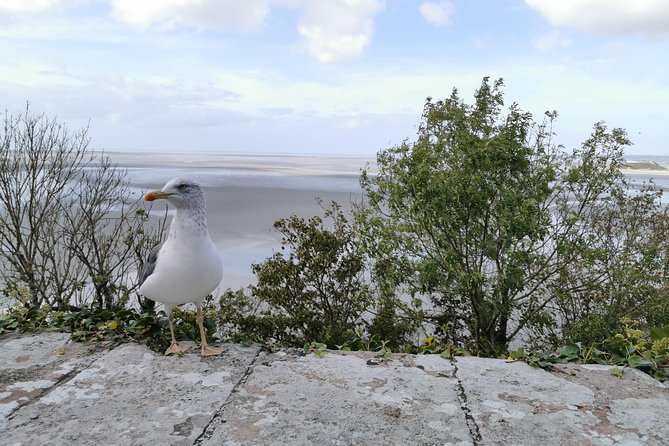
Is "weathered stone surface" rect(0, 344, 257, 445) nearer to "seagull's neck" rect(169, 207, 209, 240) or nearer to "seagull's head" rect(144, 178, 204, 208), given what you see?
"seagull's neck" rect(169, 207, 209, 240)

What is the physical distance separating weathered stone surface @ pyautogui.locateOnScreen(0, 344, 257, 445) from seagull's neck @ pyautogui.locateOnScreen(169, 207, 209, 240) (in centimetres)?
76

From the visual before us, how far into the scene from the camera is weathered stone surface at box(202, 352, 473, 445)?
86.8 inches

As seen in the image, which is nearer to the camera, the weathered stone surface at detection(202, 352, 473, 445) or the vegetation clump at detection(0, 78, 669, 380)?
the weathered stone surface at detection(202, 352, 473, 445)

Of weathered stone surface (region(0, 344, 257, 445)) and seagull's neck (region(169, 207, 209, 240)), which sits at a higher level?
seagull's neck (region(169, 207, 209, 240))

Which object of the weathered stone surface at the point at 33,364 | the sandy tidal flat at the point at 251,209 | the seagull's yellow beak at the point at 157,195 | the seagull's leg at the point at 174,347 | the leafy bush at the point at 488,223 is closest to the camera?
the weathered stone surface at the point at 33,364

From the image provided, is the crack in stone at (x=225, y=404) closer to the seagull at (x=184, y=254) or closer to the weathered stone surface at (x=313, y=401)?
the weathered stone surface at (x=313, y=401)

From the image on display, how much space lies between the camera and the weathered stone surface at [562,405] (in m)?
2.21

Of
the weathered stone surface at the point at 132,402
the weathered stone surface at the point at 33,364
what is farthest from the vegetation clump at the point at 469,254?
the weathered stone surface at the point at 132,402

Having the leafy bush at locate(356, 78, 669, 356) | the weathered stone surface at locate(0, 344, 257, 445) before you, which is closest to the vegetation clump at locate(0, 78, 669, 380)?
the leafy bush at locate(356, 78, 669, 356)

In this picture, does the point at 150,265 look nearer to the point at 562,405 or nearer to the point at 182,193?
the point at 182,193

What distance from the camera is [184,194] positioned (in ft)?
9.77

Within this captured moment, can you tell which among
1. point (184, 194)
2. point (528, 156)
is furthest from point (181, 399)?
point (528, 156)

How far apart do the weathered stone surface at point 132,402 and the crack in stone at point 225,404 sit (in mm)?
19

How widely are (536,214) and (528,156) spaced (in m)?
1.22
